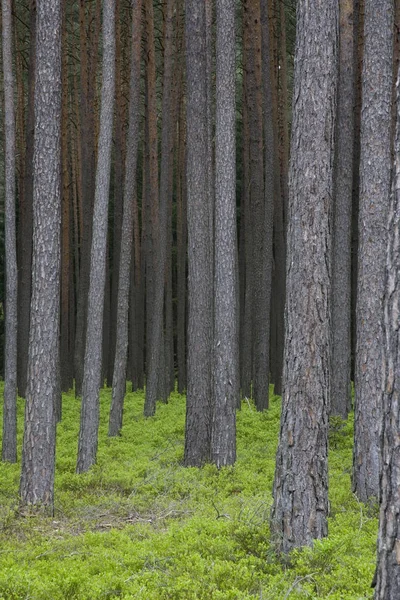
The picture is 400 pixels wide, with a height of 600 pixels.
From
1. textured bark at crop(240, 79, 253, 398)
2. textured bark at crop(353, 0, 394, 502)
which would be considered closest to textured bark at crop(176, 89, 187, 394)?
textured bark at crop(240, 79, 253, 398)

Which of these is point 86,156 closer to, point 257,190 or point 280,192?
point 257,190

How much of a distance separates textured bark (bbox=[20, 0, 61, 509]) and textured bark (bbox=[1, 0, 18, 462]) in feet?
9.30

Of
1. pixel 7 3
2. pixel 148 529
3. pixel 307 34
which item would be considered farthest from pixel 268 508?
pixel 7 3

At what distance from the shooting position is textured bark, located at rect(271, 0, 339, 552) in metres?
6.04

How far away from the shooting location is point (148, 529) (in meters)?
7.62

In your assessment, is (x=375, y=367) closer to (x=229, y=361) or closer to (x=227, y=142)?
Answer: (x=229, y=361)

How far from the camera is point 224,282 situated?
→ 1058 centimetres

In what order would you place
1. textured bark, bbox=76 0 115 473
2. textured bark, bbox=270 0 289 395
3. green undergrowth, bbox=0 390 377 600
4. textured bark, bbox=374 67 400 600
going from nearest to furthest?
1. textured bark, bbox=374 67 400 600
2. green undergrowth, bbox=0 390 377 600
3. textured bark, bbox=76 0 115 473
4. textured bark, bbox=270 0 289 395

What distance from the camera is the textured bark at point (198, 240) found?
35.9 ft

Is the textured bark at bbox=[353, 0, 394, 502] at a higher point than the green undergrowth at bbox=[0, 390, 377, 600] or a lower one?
higher

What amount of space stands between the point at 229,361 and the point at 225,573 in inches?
199

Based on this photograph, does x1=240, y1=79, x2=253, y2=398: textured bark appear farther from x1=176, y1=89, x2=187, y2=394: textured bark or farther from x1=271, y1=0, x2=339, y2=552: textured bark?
x1=271, y1=0, x2=339, y2=552: textured bark

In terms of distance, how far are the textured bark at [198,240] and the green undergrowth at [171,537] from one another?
1.03 metres

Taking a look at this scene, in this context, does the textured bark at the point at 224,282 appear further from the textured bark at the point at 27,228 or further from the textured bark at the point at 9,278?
the textured bark at the point at 27,228
